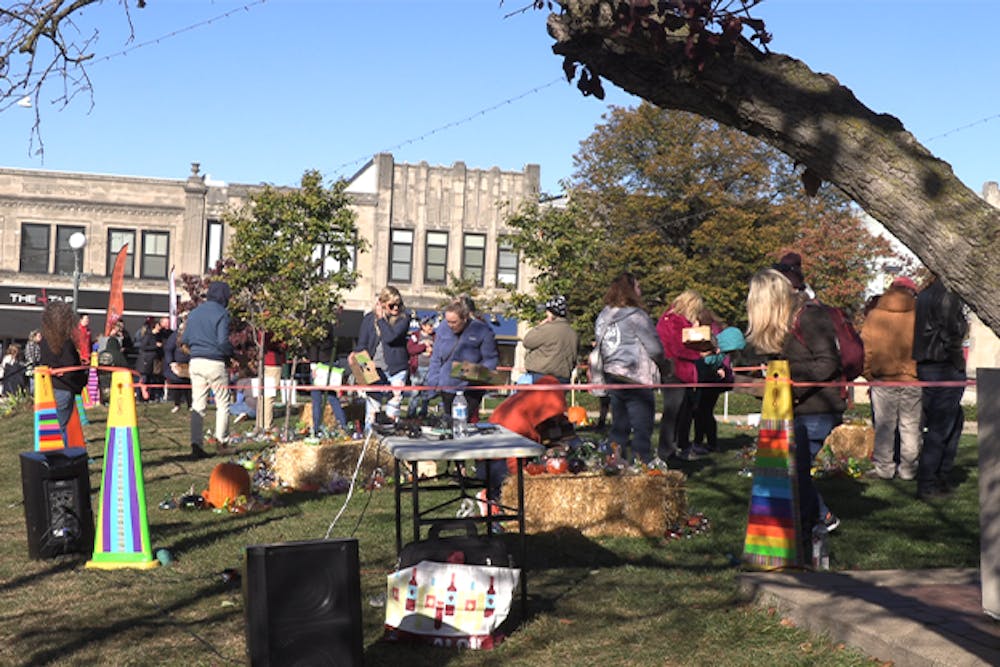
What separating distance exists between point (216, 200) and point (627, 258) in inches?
662

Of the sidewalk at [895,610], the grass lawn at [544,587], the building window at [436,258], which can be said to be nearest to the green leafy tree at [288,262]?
the grass lawn at [544,587]

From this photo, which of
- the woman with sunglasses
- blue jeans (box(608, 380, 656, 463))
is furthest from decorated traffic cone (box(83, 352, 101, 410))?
blue jeans (box(608, 380, 656, 463))

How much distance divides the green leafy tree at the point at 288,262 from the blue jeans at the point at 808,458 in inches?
691

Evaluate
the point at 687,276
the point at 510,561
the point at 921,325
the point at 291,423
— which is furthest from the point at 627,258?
the point at 510,561

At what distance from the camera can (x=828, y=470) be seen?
39.9 ft

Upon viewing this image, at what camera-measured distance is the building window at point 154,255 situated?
50250mm

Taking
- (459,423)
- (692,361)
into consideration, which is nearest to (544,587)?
(459,423)

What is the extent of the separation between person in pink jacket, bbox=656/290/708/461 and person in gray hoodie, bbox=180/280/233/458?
16.6 ft

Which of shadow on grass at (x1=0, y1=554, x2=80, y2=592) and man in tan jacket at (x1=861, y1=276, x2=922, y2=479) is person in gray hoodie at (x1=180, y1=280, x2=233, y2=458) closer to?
shadow on grass at (x1=0, y1=554, x2=80, y2=592)

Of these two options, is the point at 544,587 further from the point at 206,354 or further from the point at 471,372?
the point at 206,354

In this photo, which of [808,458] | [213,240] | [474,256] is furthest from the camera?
[474,256]

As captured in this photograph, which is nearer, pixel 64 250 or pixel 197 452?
pixel 197 452

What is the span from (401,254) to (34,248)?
14.7m

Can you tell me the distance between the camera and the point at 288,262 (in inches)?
1025
